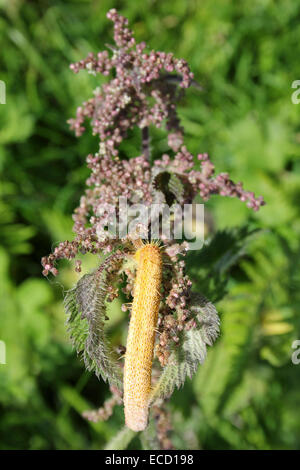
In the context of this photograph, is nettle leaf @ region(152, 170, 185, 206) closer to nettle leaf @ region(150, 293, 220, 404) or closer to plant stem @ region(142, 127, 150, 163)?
plant stem @ region(142, 127, 150, 163)


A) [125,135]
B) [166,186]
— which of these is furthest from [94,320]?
[125,135]

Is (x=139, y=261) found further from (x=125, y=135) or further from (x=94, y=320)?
(x=125, y=135)

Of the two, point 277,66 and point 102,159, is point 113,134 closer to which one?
point 102,159

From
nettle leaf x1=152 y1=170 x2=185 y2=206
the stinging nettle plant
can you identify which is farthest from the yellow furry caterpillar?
nettle leaf x1=152 y1=170 x2=185 y2=206

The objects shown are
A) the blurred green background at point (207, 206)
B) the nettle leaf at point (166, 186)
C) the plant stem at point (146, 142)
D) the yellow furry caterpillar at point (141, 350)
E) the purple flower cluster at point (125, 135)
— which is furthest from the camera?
the blurred green background at point (207, 206)

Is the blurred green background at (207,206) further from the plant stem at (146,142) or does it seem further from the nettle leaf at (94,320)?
the nettle leaf at (94,320)

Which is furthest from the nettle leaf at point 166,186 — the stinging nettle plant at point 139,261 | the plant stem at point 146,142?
the plant stem at point 146,142
